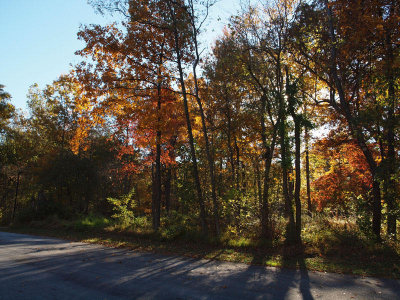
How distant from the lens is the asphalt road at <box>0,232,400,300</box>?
5160mm

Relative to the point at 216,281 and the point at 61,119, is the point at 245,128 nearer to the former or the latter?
the point at 216,281

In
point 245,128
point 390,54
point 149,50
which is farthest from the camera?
point 245,128

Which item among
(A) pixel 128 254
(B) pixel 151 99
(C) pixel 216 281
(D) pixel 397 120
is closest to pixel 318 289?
(C) pixel 216 281

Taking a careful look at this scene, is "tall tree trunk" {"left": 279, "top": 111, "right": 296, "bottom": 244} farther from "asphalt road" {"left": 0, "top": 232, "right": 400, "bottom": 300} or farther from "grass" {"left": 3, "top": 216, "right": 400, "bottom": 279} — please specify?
"asphalt road" {"left": 0, "top": 232, "right": 400, "bottom": 300}

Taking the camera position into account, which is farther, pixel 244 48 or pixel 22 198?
pixel 22 198

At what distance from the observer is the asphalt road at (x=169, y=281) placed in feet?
16.9

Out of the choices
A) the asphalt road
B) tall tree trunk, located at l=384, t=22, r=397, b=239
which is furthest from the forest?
the asphalt road

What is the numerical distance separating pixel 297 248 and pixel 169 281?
4.96m

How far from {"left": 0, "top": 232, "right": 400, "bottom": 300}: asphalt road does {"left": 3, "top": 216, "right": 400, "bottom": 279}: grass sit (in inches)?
31.2

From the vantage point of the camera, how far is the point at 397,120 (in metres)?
8.18

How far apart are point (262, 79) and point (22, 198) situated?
38390 mm

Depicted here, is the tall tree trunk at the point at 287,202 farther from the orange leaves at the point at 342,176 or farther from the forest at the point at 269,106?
the orange leaves at the point at 342,176

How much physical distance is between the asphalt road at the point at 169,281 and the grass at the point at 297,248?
0.79 meters

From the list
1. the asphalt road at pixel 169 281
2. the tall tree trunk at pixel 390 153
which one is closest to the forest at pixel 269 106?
the tall tree trunk at pixel 390 153
